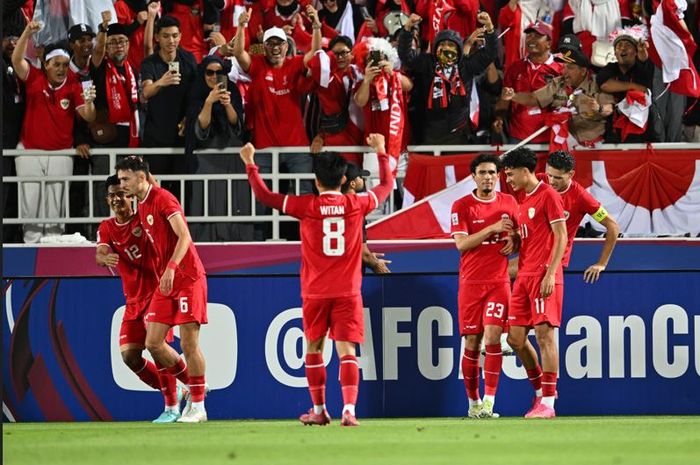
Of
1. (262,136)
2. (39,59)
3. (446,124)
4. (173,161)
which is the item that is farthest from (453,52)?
(39,59)

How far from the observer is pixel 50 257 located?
44.5 feet

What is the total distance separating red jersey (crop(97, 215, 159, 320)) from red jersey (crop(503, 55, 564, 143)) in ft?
15.8

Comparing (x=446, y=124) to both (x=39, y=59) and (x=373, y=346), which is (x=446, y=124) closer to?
(x=373, y=346)

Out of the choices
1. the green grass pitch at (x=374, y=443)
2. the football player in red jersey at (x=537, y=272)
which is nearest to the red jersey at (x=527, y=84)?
the football player in red jersey at (x=537, y=272)

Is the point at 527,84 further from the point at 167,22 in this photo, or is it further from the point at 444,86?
the point at 167,22

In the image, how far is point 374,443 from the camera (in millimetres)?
7934

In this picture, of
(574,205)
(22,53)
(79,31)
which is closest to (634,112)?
(574,205)

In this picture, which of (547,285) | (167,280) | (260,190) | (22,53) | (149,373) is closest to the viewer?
(260,190)

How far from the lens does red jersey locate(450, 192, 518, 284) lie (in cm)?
1103

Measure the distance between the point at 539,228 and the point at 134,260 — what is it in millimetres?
3349

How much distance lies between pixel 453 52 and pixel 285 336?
366 cm

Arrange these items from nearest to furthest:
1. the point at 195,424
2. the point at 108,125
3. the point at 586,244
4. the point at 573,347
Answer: the point at 195,424 → the point at 573,347 → the point at 586,244 → the point at 108,125

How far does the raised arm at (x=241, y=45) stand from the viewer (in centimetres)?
1390

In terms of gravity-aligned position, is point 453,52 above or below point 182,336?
above
